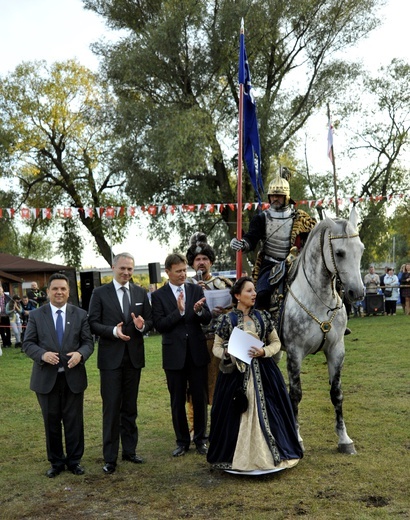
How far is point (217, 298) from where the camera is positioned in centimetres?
628

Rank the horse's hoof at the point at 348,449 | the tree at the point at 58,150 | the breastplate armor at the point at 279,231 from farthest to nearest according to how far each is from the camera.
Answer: the tree at the point at 58,150 → the breastplate armor at the point at 279,231 → the horse's hoof at the point at 348,449

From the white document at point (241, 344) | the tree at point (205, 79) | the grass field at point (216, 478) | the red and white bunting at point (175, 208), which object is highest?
the tree at point (205, 79)

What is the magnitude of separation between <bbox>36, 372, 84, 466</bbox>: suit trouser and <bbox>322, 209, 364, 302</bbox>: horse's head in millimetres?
2501

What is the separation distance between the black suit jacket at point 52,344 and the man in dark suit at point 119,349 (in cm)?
12

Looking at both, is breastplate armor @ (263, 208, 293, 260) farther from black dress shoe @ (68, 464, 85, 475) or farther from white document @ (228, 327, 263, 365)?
black dress shoe @ (68, 464, 85, 475)

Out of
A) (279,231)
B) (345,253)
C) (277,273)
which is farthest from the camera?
(279,231)

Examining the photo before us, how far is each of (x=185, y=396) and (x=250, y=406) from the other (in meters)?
1.12

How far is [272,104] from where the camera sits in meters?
25.5

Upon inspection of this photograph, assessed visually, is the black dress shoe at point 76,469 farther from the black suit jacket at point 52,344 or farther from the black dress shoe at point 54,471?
the black suit jacket at point 52,344

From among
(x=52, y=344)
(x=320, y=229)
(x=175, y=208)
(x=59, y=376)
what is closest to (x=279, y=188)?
(x=320, y=229)

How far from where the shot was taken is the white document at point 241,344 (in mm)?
5199

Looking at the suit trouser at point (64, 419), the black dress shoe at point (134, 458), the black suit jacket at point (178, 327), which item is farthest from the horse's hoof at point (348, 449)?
the suit trouser at point (64, 419)

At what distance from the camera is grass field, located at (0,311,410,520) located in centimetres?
454

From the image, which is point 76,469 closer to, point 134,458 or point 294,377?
point 134,458
